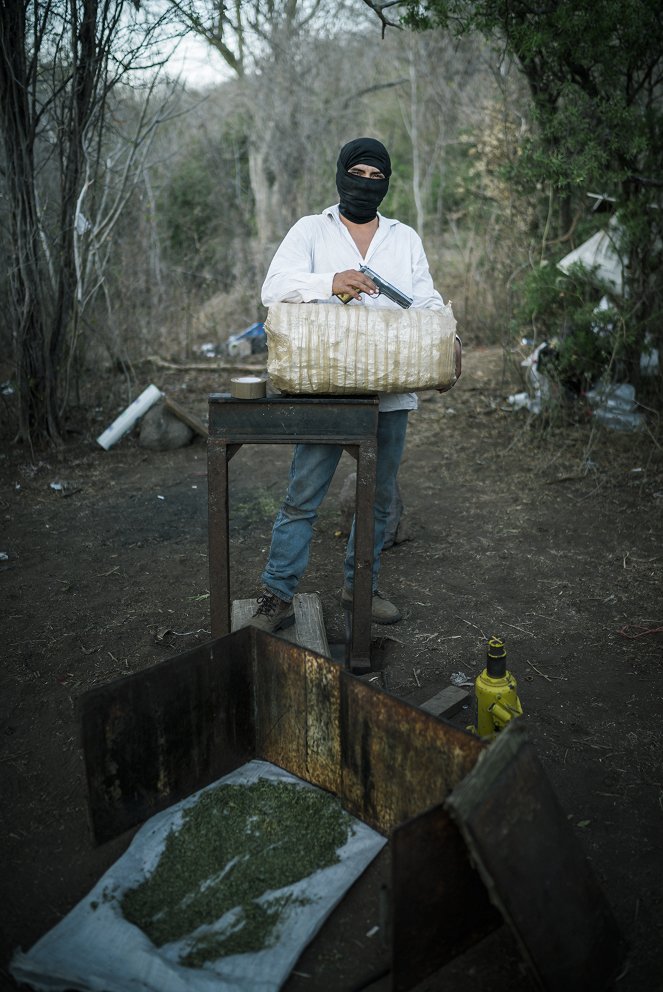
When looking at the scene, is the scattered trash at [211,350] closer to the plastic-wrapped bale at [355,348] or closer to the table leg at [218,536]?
the table leg at [218,536]

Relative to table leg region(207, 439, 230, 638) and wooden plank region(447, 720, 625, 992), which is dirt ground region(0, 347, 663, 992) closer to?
wooden plank region(447, 720, 625, 992)

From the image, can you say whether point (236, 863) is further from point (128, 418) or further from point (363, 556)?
point (128, 418)

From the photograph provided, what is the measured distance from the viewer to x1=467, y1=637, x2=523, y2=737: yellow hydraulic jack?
2.75 metres

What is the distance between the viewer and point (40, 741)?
10.1 ft

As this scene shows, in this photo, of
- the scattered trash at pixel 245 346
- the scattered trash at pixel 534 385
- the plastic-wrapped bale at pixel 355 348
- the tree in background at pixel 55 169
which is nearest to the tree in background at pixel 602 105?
the scattered trash at pixel 534 385

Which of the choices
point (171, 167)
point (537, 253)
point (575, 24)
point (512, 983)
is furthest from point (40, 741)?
point (171, 167)

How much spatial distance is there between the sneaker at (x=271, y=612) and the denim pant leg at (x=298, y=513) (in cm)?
4

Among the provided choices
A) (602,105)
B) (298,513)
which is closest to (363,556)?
(298,513)

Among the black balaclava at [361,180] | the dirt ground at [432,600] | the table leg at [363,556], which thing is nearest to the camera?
the dirt ground at [432,600]

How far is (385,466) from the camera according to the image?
3631mm

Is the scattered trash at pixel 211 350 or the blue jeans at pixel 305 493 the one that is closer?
the blue jeans at pixel 305 493

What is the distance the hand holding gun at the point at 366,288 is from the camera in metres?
3.06

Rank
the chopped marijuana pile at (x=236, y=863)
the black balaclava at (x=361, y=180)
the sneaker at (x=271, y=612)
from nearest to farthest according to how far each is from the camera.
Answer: the chopped marijuana pile at (x=236, y=863), the black balaclava at (x=361, y=180), the sneaker at (x=271, y=612)

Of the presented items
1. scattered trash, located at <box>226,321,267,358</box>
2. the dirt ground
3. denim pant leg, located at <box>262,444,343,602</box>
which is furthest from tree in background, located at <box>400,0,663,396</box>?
scattered trash, located at <box>226,321,267,358</box>
